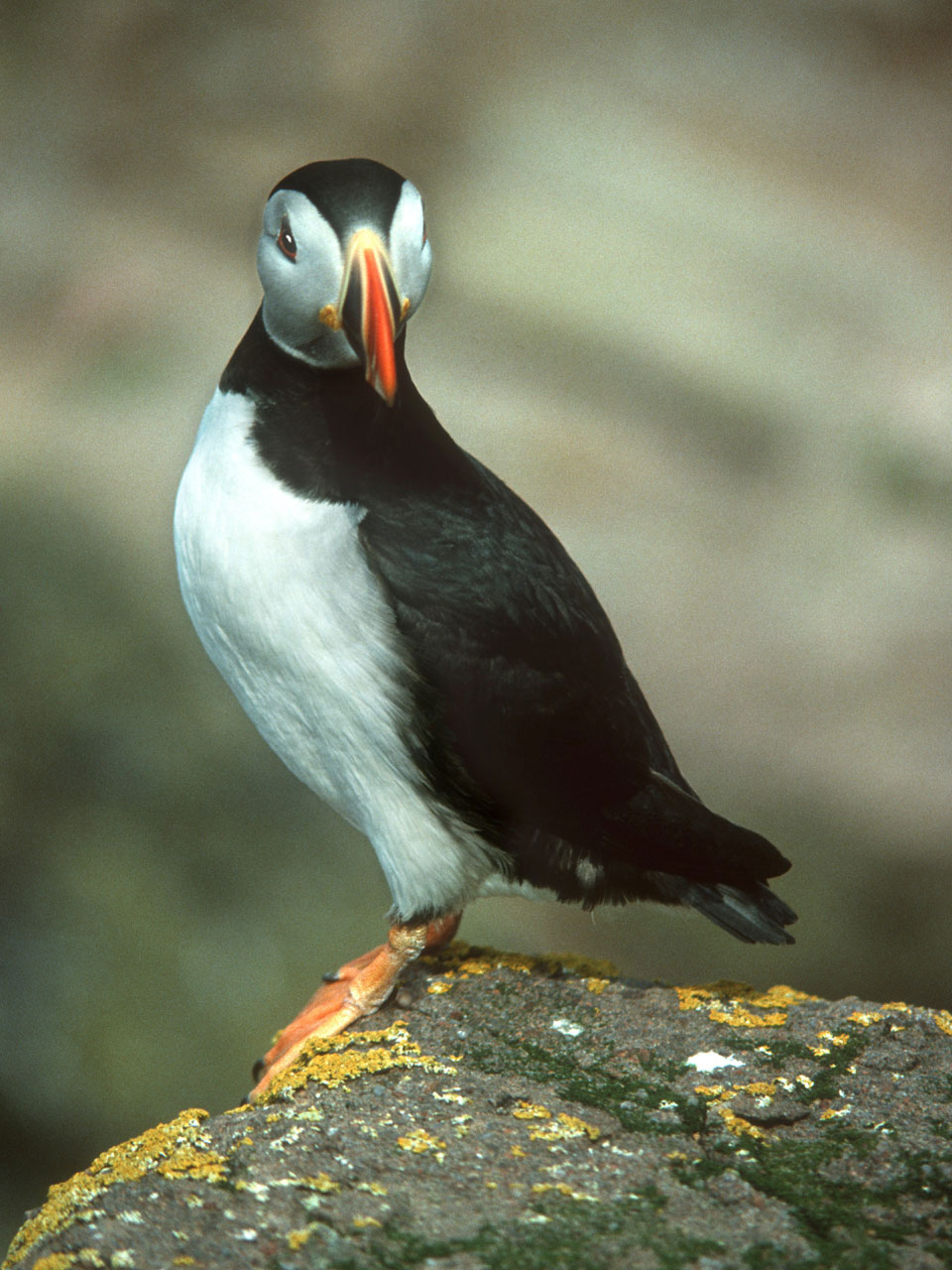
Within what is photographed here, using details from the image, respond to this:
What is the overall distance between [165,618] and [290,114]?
2929mm

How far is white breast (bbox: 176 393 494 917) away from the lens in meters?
2.16

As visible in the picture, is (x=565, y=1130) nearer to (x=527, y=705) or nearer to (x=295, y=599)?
(x=527, y=705)

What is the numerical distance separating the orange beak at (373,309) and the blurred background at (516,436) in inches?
102

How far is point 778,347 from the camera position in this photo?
19.2 feet

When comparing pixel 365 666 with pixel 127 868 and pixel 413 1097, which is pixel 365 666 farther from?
pixel 127 868

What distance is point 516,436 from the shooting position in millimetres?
5434

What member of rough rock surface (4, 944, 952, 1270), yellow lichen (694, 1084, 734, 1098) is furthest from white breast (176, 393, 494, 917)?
yellow lichen (694, 1084, 734, 1098)

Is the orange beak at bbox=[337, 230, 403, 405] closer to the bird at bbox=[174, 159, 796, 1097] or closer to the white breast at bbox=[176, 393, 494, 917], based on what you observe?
the bird at bbox=[174, 159, 796, 1097]

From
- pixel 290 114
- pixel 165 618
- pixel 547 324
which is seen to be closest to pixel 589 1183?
pixel 165 618

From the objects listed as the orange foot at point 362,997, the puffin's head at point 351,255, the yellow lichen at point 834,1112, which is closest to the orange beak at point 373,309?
the puffin's head at point 351,255

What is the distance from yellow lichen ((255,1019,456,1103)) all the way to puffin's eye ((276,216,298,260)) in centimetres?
127

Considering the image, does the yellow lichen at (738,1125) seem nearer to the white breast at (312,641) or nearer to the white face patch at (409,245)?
the white breast at (312,641)

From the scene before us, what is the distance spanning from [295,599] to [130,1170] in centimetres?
88

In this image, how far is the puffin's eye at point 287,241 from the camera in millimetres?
2027
